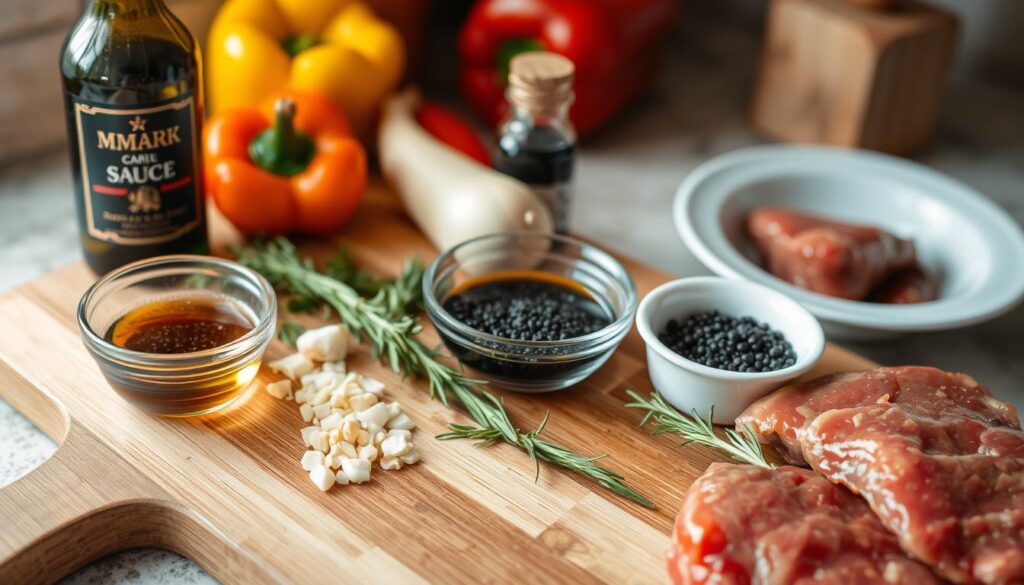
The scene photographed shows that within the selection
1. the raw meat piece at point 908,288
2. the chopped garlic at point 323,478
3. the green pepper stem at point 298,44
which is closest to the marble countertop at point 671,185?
the raw meat piece at point 908,288

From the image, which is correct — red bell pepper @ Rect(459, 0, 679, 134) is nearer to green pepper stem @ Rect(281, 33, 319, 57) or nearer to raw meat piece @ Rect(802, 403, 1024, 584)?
green pepper stem @ Rect(281, 33, 319, 57)

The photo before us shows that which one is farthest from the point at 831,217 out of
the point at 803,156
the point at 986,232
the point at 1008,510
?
the point at 1008,510

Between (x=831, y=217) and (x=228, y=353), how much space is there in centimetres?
116

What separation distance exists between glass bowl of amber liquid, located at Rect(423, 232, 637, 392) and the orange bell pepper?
0.96ft

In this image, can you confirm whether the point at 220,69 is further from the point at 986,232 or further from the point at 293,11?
the point at 986,232

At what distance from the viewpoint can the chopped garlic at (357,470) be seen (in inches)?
51.4

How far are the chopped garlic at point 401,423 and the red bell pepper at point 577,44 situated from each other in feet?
3.30

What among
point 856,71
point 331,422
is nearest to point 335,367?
point 331,422

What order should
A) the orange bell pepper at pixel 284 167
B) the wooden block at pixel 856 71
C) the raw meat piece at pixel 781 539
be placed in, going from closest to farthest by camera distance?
the raw meat piece at pixel 781 539
the orange bell pepper at pixel 284 167
the wooden block at pixel 856 71

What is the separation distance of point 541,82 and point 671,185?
610 millimetres

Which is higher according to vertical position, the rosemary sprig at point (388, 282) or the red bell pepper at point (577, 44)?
the red bell pepper at point (577, 44)

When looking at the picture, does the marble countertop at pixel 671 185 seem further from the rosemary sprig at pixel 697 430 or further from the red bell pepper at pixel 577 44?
the rosemary sprig at pixel 697 430

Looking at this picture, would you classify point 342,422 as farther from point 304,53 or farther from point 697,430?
point 304,53

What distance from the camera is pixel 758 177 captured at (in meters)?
1.94
